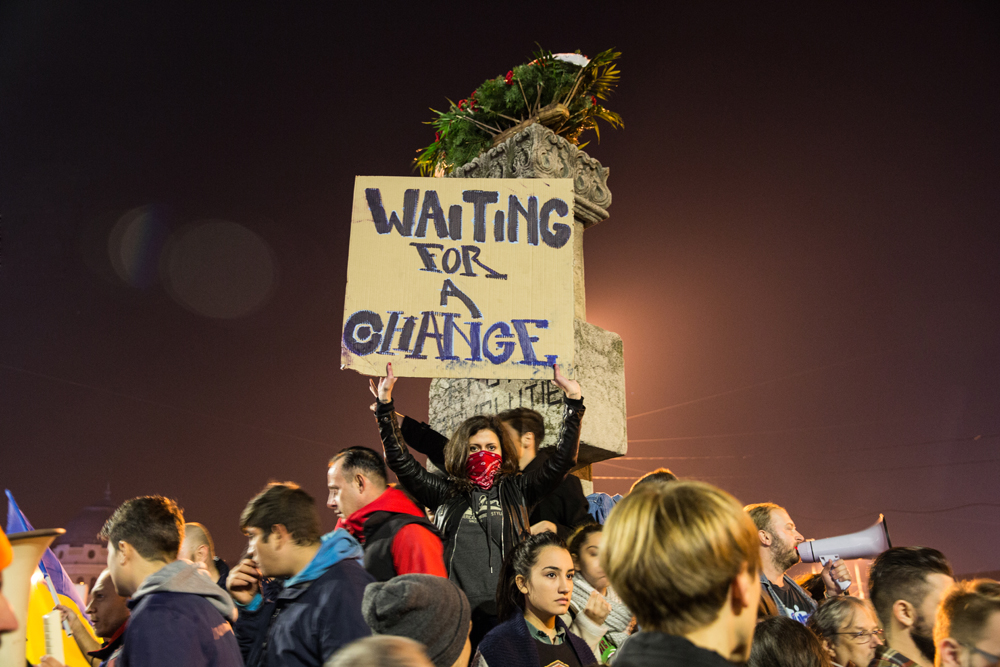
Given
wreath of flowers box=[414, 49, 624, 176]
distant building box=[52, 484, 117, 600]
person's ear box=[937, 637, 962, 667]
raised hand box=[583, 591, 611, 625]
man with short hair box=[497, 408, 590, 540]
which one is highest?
wreath of flowers box=[414, 49, 624, 176]

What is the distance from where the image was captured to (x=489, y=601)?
154 inches

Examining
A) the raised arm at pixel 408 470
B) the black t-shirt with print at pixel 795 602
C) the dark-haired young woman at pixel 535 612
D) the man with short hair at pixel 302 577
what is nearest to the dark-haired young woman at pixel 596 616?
the dark-haired young woman at pixel 535 612

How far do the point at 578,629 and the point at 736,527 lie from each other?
96.3 inches

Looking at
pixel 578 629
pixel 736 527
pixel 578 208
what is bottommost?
pixel 578 629

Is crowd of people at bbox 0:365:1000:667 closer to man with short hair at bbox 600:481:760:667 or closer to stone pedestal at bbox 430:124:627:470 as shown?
man with short hair at bbox 600:481:760:667

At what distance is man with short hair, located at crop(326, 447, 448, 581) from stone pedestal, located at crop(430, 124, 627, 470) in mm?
1916

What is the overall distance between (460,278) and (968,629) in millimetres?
3067

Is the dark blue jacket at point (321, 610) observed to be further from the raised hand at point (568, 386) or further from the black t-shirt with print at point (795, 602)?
the black t-shirt with print at point (795, 602)

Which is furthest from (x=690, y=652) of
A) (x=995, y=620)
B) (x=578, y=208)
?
(x=578, y=208)

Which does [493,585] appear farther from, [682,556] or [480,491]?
[682,556]

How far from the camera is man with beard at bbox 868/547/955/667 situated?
10.5 ft

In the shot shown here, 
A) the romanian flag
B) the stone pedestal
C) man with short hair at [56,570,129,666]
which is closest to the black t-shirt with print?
the stone pedestal

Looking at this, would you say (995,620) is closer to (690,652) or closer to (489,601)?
(690,652)

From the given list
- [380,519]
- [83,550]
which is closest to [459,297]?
[380,519]
